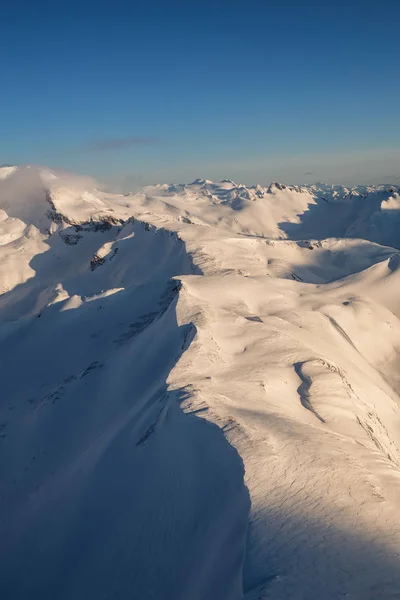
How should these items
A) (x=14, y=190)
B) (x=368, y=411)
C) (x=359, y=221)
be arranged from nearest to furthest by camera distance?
1. (x=368, y=411)
2. (x=14, y=190)
3. (x=359, y=221)

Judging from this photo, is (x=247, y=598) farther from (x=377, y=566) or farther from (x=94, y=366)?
(x=94, y=366)

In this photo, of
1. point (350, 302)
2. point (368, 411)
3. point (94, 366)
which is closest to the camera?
point (368, 411)

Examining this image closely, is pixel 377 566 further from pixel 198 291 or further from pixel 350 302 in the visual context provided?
pixel 350 302

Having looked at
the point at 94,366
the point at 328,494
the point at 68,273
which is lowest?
the point at 68,273

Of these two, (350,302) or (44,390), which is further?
(350,302)

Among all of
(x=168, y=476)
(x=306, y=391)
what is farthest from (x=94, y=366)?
(x=168, y=476)

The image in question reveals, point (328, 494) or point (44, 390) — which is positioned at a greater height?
point (328, 494)

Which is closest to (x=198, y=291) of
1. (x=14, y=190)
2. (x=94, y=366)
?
(x=94, y=366)
